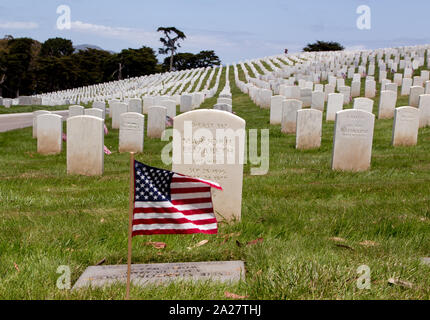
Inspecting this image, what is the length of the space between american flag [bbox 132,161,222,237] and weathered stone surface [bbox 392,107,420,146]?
866 cm

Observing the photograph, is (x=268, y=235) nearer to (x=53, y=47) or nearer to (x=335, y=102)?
(x=335, y=102)

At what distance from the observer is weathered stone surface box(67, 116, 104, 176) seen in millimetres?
9070

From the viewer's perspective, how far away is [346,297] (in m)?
3.52

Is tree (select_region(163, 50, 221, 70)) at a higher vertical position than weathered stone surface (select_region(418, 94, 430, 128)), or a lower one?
higher

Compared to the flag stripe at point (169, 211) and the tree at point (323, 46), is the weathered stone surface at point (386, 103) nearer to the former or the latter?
the flag stripe at point (169, 211)

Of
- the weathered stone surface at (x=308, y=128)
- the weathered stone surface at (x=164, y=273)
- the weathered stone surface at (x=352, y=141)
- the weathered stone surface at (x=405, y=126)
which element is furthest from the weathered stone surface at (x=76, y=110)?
the weathered stone surface at (x=164, y=273)

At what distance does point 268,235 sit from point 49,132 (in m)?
8.51

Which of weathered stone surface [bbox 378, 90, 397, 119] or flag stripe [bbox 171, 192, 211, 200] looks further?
weathered stone surface [bbox 378, 90, 397, 119]

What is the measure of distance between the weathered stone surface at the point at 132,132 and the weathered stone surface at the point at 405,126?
635 cm

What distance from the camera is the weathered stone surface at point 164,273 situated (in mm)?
3928

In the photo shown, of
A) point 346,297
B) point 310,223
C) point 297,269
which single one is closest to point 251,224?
point 310,223

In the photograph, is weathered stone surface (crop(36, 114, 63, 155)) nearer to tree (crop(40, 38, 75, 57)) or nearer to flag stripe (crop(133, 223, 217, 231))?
flag stripe (crop(133, 223, 217, 231))

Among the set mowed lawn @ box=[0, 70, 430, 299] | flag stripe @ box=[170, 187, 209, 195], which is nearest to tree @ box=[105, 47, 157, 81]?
mowed lawn @ box=[0, 70, 430, 299]
